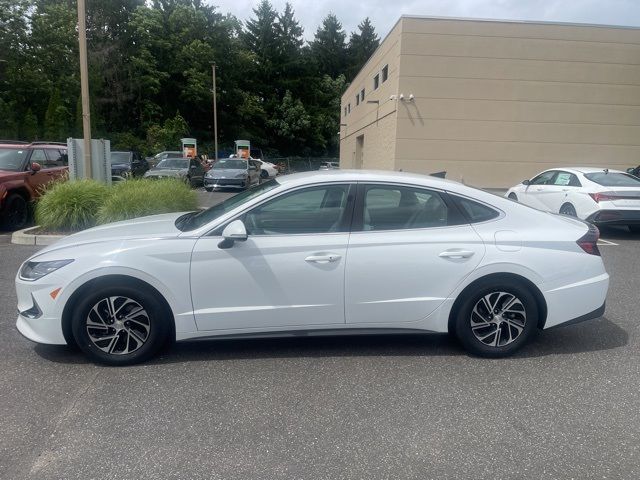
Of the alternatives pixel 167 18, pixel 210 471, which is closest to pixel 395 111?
pixel 210 471

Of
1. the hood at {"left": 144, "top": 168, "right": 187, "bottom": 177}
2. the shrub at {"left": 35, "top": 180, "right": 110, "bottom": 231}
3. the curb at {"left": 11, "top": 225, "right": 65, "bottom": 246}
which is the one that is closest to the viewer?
the curb at {"left": 11, "top": 225, "right": 65, "bottom": 246}

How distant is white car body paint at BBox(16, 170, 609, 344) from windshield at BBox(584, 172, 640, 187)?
22.6 feet

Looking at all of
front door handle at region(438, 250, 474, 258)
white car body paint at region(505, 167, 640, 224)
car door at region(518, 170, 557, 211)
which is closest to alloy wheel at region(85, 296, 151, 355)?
front door handle at region(438, 250, 474, 258)

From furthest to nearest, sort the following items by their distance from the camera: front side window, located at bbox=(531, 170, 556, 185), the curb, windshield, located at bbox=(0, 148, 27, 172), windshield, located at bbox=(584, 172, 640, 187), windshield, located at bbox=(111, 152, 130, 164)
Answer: windshield, located at bbox=(111, 152, 130, 164) → front side window, located at bbox=(531, 170, 556, 185) → windshield, located at bbox=(0, 148, 27, 172) → windshield, located at bbox=(584, 172, 640, 187) → the curb

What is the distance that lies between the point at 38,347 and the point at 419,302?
3276 mm

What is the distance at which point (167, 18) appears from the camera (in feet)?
177

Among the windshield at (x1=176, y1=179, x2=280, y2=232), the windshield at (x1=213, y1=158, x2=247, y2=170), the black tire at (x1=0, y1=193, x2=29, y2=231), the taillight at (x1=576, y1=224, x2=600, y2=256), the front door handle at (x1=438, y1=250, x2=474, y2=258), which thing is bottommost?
the black tire at (x1=0, y1=193, x2=29, y2=231)

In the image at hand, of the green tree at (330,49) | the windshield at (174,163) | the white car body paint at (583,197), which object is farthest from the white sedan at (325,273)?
the green tree at (330,49)

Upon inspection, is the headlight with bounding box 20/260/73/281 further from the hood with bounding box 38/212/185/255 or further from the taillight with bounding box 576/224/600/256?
the taillight with bounding box 576/224/600/256

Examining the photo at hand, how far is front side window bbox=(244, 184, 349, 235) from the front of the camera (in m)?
4.28

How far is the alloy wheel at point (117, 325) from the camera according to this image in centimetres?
408

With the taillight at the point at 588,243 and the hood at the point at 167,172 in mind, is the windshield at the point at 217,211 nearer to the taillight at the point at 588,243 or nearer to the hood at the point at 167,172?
the taillight at the point at 588,243

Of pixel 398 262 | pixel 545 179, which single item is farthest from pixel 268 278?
pixel 545 179

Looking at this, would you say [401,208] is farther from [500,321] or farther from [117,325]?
[117,325]
